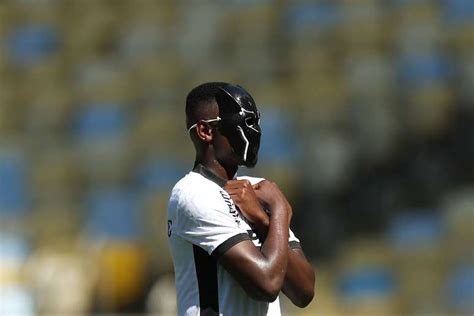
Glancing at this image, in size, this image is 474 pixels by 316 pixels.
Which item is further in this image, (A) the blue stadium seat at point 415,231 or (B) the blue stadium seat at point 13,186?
(B) the blue stadium seat at point 13,186

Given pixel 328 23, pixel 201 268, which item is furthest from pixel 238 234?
pixel 328 23

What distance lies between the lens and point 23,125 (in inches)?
308

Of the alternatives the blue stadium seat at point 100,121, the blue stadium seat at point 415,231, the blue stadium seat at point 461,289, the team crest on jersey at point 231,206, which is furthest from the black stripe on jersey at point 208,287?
the blue stadium seat at point 100,121

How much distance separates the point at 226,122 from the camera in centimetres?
235

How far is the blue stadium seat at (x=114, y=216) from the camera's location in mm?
6895

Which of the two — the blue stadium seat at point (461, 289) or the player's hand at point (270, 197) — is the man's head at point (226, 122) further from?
the blue stadium seat at point (461, 289)

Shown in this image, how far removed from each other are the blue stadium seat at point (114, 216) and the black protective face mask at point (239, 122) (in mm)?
4571

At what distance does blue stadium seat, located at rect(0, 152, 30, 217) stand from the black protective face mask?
205 inches

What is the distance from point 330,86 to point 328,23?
1.67 ft

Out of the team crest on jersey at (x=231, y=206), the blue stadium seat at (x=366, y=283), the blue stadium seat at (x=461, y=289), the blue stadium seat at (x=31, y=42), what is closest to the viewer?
the team crest on jersey at (x=231, y=206)

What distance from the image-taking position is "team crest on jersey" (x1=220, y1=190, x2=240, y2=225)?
7.56 feet

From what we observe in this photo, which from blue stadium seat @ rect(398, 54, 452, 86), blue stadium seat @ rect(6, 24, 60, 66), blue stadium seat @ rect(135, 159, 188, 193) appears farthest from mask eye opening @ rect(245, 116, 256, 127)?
blue stadium seat @ rect(6, 24, 60, 66)

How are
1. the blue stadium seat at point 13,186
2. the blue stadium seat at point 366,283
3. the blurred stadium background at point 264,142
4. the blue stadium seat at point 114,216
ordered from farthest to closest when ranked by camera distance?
the blue stadium seat at point 13,186, the blue stadium seat at point 114,216, the blurred stadium background at point 264,142, the blue stadium seat at point 366,283

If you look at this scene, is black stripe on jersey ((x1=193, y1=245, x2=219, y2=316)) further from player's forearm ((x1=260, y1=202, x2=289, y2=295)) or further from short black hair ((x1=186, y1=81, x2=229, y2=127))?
short black hair ((x1=186, y1=81, x2=229, y2=127))
